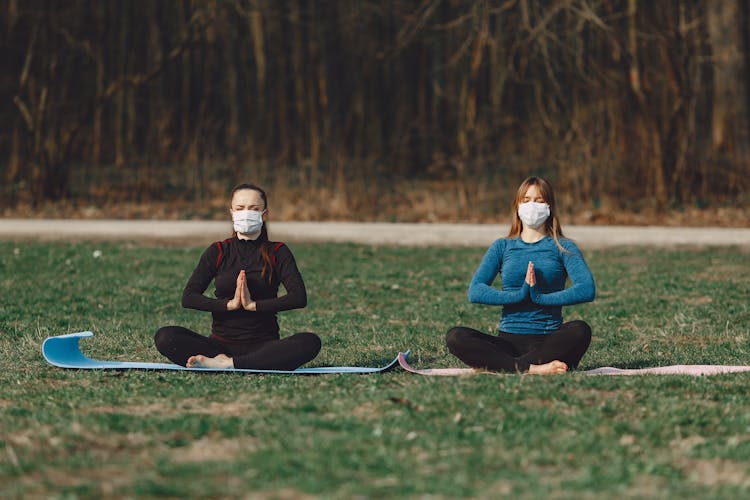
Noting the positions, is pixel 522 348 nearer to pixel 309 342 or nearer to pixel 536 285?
pixel 536 285

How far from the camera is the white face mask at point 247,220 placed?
7258 mm

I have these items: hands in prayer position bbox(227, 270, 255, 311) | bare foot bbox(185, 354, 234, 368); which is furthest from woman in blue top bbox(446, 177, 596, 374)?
bare foot bbox(185, 354, 234, 368)

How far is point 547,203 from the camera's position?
23.9ft

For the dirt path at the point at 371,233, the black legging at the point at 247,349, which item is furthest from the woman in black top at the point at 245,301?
the dirt path at the point at 371,233

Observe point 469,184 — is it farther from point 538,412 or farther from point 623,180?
point 538,412

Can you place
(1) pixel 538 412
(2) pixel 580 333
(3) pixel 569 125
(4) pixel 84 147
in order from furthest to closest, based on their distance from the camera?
(4) pixel 84 147
(3) pixel 569 125
(2) pixel 580 333
(1) pixel 538 412

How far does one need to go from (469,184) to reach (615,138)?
8.11ft

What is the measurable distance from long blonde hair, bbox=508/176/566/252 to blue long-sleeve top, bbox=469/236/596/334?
0.04 m

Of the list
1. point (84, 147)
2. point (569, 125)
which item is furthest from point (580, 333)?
point (84, 147)

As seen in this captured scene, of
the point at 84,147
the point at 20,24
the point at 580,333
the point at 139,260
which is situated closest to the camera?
the point at 580,333

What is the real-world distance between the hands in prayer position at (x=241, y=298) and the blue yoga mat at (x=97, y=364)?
0.39 metres

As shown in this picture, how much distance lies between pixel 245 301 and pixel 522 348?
5.47ft

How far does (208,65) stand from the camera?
117 feet

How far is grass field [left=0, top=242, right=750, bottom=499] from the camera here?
188 inches
